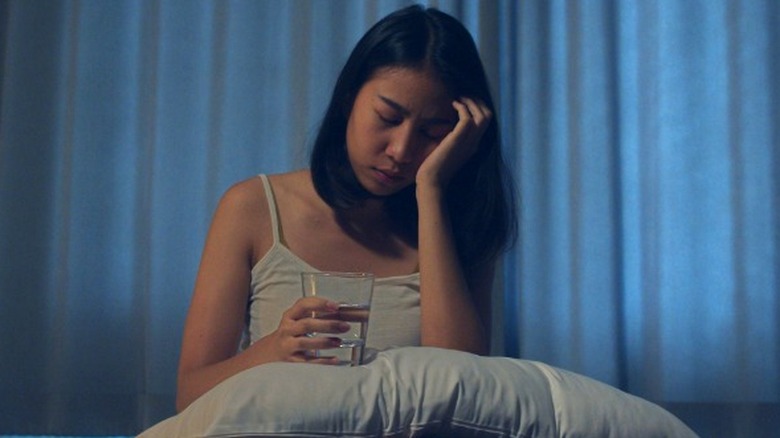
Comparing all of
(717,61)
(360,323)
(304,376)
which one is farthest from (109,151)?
(304,376)

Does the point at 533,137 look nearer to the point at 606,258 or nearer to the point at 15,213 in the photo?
the point at 606,258

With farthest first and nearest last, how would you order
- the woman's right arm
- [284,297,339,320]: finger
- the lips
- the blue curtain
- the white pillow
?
the blue curtain → the lips → the woman's right arm → [284,297,339,320]: finger → the white pillow

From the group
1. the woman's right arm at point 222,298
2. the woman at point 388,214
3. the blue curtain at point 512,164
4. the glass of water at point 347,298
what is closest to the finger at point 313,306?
the glass of water at point 347,298

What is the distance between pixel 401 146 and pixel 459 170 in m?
0.21

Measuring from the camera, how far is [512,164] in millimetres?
2588

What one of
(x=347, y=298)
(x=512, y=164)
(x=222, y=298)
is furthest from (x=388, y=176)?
(x=512, y=164)

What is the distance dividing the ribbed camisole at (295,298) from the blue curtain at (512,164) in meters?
0.94

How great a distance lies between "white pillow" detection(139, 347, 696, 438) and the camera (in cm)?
82

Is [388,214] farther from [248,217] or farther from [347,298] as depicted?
[347,298]

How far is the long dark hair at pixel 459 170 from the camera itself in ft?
5.18

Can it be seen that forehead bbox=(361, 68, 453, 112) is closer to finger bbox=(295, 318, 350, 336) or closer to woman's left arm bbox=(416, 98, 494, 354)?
woman's left arm bbox=(416, 98, 494, 354)

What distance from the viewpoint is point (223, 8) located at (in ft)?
8.82

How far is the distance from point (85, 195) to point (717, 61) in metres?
1.53

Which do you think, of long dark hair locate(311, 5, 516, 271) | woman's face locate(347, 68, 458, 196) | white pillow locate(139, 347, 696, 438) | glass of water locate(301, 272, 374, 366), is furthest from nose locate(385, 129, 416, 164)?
white pillow locate(139, 347, 696, 438)
